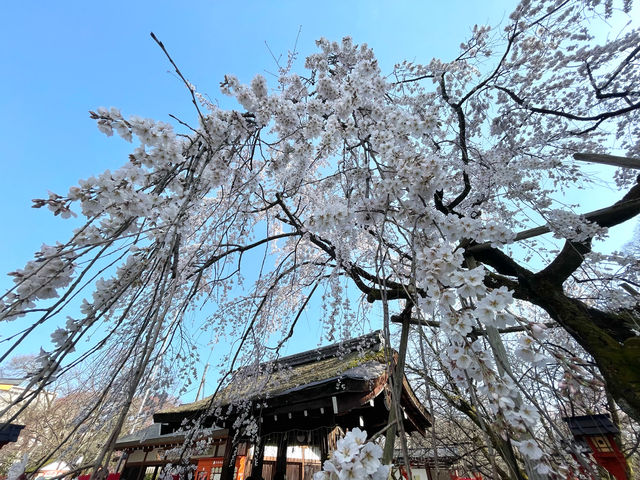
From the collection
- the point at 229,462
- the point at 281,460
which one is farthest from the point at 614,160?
the point at 229,462

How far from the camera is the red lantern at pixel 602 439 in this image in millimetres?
2562

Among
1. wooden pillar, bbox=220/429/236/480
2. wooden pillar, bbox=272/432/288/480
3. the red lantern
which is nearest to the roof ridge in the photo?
wooden pillar, bbox=272/432/288/480

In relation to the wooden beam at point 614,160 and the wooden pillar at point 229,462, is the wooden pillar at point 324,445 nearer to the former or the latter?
the wooden pillar at point 229,462

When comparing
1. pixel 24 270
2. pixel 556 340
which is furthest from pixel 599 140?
pixel 24 270

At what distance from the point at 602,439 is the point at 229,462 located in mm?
4818

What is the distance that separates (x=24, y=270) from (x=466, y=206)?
4.60m

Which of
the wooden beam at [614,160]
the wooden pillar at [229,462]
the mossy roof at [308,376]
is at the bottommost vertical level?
the wooden pillar at [229,462]

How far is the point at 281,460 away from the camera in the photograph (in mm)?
4402

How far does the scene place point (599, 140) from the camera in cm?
388

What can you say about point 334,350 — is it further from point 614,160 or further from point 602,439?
point 614,160

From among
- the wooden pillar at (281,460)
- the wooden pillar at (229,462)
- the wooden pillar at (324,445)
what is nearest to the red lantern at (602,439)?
the wooden pillar at (324,445)

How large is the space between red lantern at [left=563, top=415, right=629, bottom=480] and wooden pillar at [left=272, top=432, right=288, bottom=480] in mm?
3761

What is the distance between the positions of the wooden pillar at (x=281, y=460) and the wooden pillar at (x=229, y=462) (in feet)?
2.27

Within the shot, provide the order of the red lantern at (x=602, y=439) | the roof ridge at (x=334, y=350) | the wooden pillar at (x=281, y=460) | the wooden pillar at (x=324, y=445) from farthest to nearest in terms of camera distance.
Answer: the roof ridge at (x=334, y=350) < the wooden pillar at (x=281, y=460) < the wooden pillar at (x=324, y=445) < the red lantern at (x=602, y=439)
